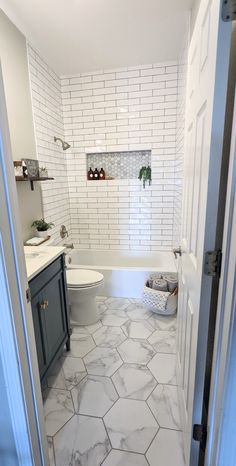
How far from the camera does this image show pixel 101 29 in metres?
2.05

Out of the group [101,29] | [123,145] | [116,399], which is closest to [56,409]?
[116,399]

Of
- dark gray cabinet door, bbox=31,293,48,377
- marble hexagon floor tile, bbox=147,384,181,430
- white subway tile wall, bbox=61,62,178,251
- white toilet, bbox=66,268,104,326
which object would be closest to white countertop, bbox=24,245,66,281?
dark gray cabinet door, bbox=31,293,48,377

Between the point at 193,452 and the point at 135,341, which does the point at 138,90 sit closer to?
the point at 135,341

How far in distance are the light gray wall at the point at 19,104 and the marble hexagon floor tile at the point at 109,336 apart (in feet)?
3.68

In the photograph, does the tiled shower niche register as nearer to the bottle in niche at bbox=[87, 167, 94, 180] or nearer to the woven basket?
the bottle in niche at bbox=[87, 167, 94, 180]

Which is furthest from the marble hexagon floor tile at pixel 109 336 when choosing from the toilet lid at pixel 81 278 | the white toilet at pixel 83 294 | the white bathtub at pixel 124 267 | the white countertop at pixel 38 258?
the white countertop at pixel 38 258

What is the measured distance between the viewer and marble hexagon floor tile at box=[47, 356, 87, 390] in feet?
5.54

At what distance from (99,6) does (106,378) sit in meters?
2.75

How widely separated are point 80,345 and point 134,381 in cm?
59

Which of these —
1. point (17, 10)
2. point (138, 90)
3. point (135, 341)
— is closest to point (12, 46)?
point (17, 10)

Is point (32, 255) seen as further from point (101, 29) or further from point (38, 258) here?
point (101, 29)

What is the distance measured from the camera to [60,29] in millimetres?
2037

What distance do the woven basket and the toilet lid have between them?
0.53 m

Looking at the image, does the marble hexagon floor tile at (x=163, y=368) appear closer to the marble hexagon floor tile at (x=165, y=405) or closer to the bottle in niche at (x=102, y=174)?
the marble hexagon floor tile at (x=165, y=405)
